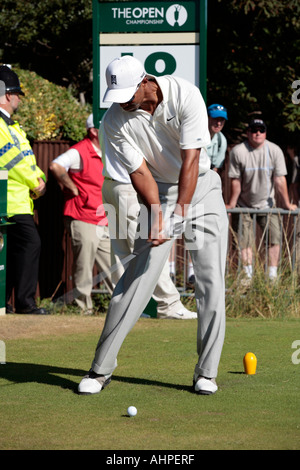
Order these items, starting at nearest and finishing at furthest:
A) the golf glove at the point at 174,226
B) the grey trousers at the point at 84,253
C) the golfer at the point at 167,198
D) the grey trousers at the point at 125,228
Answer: the golfer at the point at 167,198 < the golf glove at the point at 174,226 < the grey trousers at the point at 125,228 < the grey trousers at the point at 84,253

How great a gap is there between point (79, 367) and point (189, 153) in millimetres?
2030

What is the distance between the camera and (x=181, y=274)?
420 inches

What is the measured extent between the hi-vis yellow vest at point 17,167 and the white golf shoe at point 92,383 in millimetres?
3817

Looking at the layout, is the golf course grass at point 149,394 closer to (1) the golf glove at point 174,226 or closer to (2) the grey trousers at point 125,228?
(2) the grey trousers at point 125,228

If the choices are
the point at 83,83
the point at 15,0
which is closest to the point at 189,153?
the point at 15,0

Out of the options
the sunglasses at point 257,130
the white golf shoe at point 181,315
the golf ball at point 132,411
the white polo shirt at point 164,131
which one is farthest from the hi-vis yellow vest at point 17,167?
the golf ball at point 132,411

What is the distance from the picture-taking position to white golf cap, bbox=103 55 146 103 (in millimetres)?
5504

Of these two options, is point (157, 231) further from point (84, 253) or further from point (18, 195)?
point (84, 253)

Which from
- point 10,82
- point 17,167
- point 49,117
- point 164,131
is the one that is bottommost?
point 17,167

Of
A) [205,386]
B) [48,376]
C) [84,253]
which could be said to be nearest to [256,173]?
[84,253]

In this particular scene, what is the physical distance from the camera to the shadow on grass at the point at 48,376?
6125 mm

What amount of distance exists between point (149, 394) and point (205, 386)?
1.18 feet

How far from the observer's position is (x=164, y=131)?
228 inches

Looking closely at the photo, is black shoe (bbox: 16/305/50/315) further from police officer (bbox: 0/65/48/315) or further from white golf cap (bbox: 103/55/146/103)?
white golf cap (bbox: 103/55/146/103)
